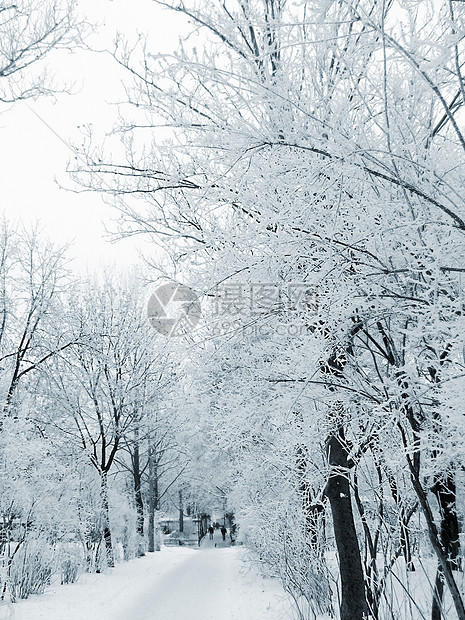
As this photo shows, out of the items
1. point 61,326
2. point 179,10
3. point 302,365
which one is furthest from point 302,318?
point 61,326

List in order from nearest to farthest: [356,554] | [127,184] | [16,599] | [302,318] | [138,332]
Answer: [302,318] → [356,554] → [127,184] → [16,599] → [138,332]

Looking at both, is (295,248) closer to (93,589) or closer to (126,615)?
(126,615)

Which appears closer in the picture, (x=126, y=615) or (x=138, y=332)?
(x=126, y=615)

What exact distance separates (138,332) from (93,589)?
8.97 m

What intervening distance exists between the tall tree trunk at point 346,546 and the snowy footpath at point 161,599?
2.52m

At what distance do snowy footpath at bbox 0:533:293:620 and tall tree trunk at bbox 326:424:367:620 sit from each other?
2524 millimetres

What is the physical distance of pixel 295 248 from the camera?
2.41 meters

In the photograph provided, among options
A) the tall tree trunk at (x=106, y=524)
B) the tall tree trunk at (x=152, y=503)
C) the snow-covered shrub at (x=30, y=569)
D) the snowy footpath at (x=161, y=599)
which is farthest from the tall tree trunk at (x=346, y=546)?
the tall tree trunk at (x=152, y=503)

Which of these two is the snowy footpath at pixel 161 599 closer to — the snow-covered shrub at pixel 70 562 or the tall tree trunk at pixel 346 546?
the snow-covered shrub at pixel 70 562

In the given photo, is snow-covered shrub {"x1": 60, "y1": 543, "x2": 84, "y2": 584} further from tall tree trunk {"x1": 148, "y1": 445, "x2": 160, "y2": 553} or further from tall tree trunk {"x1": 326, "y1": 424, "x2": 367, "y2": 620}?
tall tree trunk {"x1": 148, "y1": 445, "x2": 160, "y2": 553}

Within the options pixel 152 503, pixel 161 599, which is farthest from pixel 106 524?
pixel 152 503

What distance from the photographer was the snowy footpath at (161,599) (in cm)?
789

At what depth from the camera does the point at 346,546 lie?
17.6ft

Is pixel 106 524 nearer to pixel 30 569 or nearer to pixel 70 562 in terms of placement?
pixel 70 562
